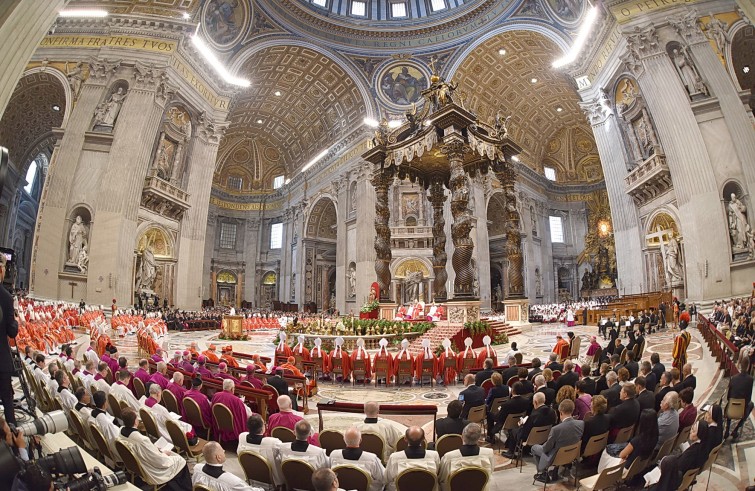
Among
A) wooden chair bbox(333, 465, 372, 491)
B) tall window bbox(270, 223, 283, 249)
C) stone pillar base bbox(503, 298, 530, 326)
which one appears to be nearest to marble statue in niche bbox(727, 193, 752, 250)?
stone pillar base bbox(503, 298, 530, 326)

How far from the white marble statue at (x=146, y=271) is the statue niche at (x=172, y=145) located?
3766mm

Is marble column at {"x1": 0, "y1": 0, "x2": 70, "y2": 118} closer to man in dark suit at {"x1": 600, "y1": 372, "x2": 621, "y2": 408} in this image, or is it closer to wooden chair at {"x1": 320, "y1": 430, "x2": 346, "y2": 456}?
wooden chair at {"x1": 320, "y1": 430, "x2": 346, "y2": 456}

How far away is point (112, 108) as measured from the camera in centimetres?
1806

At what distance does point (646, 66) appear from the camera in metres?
16.0

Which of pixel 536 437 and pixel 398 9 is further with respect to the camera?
pixel 398 9

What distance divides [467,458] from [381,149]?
38.9 ft

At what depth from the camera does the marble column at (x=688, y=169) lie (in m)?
13.9

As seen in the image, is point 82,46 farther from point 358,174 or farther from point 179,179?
point 358,174

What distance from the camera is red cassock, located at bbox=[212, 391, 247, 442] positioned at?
175 inches

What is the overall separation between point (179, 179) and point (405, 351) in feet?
60.6

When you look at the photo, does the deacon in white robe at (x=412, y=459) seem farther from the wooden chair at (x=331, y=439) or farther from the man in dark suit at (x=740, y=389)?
the man in dark suit at (x=740, y=389)

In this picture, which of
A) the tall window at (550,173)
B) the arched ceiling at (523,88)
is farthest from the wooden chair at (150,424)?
the tall window at (550,173)

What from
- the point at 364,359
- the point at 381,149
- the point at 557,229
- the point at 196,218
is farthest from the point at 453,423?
the point at 557,229

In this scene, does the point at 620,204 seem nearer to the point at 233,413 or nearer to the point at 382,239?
the point at 382,239
